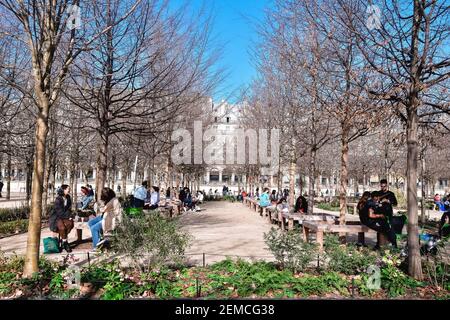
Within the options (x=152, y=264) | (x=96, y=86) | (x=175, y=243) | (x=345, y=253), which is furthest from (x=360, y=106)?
(x=96, y=86)

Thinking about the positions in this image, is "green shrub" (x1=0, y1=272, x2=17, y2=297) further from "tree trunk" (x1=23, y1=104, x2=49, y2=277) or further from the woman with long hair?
the woman with long hair

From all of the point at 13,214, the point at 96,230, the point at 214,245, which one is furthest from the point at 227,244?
the point at 13,214

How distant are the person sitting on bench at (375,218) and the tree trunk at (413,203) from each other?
262 cm

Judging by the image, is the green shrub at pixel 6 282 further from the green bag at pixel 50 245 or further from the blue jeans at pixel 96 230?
the blue jeans at pixel 96 230

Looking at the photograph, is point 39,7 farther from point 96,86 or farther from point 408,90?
point 408,90

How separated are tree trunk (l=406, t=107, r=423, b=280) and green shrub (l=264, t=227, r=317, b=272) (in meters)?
1.43

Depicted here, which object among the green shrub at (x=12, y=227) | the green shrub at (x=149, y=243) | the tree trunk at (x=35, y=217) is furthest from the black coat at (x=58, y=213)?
the green shrub at (x=12, y=227)

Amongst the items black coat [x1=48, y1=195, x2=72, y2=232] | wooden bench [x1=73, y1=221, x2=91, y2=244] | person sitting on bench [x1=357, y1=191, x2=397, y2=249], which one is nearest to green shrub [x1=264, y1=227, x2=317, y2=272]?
person sitting on bench [x1=357, y1=191, x2=397, y2=249]

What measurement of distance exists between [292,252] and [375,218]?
140 inches

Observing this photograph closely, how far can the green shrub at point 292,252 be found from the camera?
6543 mm

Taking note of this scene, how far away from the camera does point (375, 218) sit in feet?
30.8

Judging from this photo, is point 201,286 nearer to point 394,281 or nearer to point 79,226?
point 394,281

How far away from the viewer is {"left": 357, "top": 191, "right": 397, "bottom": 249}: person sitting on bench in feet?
30.6

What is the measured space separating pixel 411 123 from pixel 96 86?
807cm
